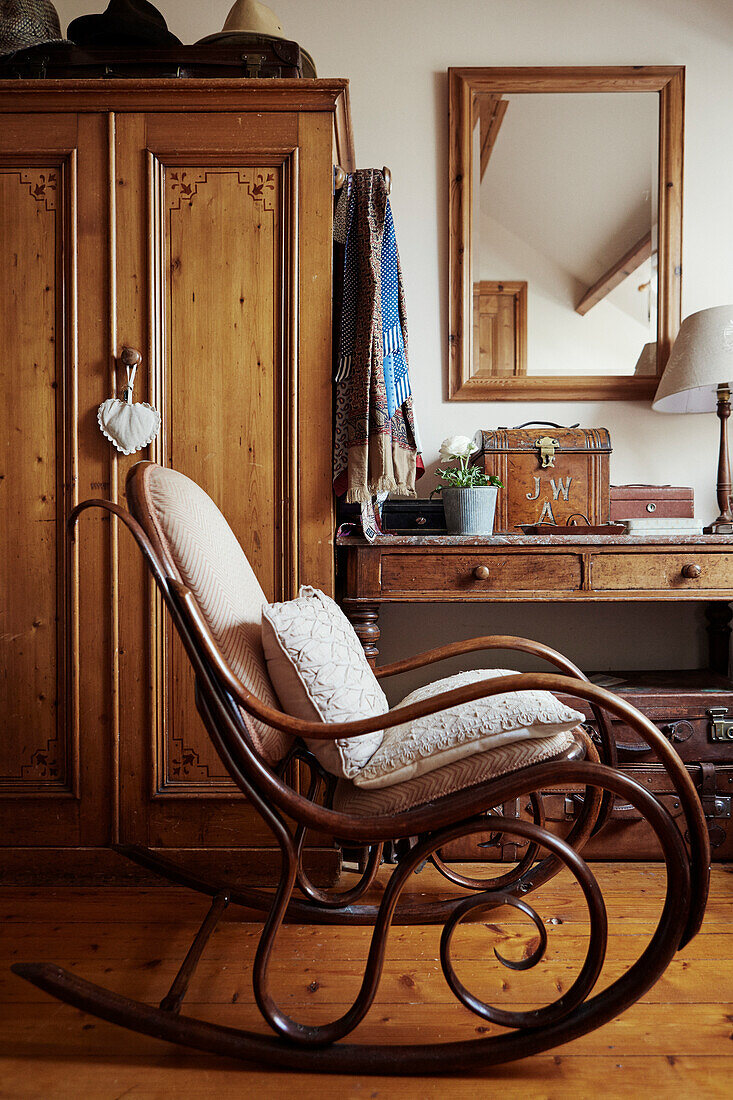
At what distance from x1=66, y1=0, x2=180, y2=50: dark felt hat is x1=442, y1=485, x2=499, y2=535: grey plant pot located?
1350mm

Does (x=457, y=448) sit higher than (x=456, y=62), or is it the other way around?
(x=456, y=62)

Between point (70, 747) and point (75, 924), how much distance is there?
0.41 metres

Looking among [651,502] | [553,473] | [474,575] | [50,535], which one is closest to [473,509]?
[474,575]

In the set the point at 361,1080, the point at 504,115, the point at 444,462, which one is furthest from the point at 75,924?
the point at 504,115

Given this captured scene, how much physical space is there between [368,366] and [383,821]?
1093 millimetres

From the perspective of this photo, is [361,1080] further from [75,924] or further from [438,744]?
[75,924]

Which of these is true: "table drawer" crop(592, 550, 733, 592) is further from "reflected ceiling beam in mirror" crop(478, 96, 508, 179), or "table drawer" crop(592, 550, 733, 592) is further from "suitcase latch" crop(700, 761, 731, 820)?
"reflected ceiling beam in mirror" crop(478, 96, 508, 179)

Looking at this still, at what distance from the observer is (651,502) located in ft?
7.25

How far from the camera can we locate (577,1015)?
111 cm

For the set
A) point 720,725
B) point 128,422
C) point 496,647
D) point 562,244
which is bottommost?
point 720,725

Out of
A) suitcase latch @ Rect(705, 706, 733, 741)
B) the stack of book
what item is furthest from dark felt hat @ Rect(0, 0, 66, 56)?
suitcase latch @ Rect(705, 706, 733, 741)

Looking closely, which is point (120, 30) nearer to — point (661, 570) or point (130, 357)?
point (130, 357)

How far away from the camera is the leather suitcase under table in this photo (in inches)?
74.2

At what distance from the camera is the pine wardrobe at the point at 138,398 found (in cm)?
180
